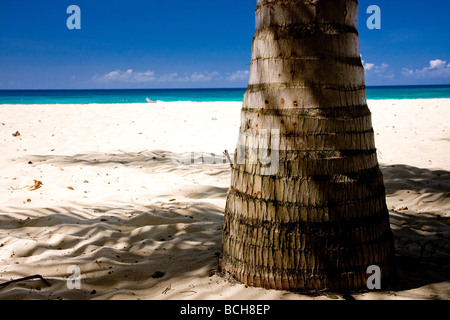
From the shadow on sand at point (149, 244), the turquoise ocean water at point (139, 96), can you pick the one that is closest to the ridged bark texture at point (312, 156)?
the shadow on sand at point (149, 244)

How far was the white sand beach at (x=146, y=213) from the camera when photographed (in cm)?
257

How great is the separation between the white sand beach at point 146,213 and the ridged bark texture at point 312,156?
0.79ft

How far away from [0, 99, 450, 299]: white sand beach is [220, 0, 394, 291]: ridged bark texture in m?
0.24

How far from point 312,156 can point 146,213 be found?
255 centimetres

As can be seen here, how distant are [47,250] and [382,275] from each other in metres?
2.76

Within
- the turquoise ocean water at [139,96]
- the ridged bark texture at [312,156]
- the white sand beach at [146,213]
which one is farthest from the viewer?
the turquoise ocean water at [139,96]

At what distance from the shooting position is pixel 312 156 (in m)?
2.16

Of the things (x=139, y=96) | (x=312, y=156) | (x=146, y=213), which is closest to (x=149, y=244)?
(x=146, y=213)

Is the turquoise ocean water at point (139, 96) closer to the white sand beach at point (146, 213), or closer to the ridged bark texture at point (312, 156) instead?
the white sand beach at point (146, 213)

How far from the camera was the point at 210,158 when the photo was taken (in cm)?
756

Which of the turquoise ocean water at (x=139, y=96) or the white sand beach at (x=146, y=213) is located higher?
the turquoise ocean water at (x=139, y=96)
